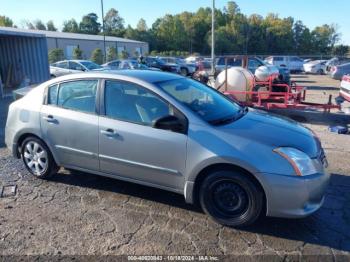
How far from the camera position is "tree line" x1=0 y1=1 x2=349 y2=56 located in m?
80.6

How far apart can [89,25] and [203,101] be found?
94171 millimetres

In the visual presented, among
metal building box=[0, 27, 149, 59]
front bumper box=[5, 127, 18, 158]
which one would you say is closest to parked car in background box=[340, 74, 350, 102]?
front bumper box=[5, 127, 18, 158]

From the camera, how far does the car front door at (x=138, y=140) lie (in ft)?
11.6

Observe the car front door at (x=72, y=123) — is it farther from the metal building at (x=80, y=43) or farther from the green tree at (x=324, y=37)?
the green tree at (x=324, y=37)

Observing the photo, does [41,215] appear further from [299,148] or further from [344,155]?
[344,155]

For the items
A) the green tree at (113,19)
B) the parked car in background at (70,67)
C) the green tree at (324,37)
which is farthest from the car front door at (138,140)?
the green tree at (113,19)

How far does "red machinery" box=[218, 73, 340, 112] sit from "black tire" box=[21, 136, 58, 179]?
5.61m

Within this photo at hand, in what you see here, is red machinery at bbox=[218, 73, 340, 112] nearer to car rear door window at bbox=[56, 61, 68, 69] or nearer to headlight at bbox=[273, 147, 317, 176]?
headlight at bbox=[273, 147, 317, 176]

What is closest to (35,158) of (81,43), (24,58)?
(24,58)

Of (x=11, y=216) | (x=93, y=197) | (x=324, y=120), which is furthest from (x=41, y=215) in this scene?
(x=324, y=120)

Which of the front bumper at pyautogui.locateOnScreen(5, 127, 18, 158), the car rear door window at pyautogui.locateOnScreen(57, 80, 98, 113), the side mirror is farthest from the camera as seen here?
the front bumper at pyautogui.locateOnScreen(5, 127, 18, 158)

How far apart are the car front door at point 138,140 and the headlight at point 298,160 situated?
3.28 feet

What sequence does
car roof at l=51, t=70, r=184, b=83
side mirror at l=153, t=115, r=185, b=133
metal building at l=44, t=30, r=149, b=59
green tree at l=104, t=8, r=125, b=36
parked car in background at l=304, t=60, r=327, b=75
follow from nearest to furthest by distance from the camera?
side mirror at l=153, t=115, r=185, b=133, car roof at l=51, t=70, r=184, b=83, parked car in background at l=304, t=60, r=327, b=75, metal building at l=44, t=30, r=149, b=59, green tree at l=104, t=8, r=125, b=36

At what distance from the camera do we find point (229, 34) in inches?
3312
